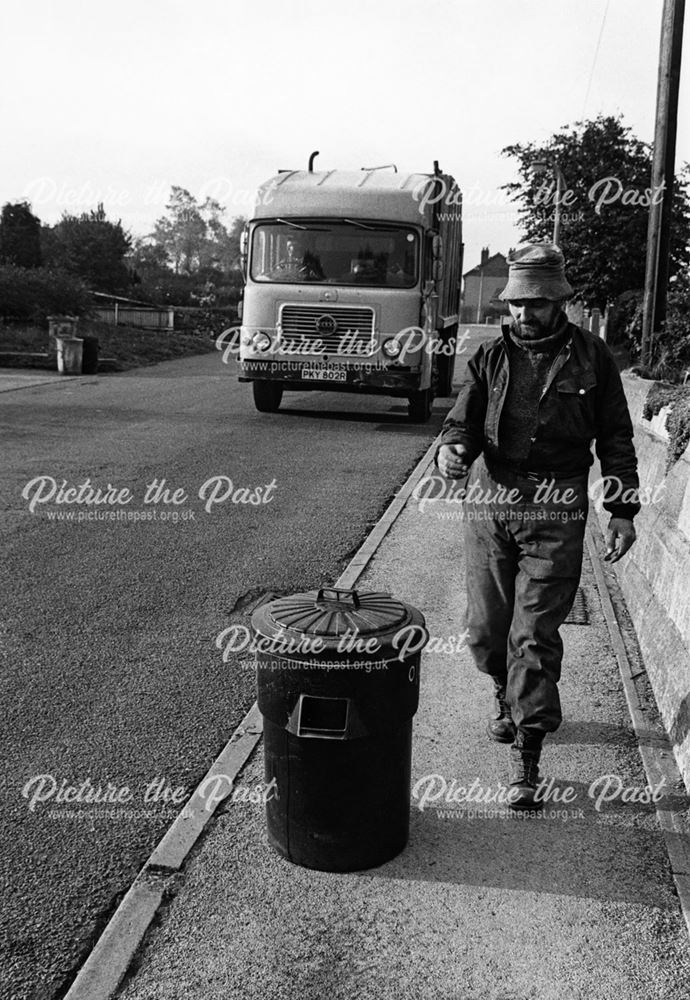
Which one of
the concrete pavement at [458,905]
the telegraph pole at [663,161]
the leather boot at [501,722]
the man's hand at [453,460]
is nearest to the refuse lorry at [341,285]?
the telegraph pole at [663,161]

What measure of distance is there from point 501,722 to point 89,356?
2113cm

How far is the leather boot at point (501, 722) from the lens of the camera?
4.74 m

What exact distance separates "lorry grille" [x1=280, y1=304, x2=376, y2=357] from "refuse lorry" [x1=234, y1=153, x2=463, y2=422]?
0.01 metres

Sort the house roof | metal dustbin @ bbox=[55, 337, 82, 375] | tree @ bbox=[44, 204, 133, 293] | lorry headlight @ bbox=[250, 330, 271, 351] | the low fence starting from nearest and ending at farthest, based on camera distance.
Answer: lorry headlight @ bbox=[250, 330, 271, 351], metal dustbin @ bbox=[55, 337, 82, 375], the low fence, tree @ bbox=[44, 204, 133, 293], the house roof

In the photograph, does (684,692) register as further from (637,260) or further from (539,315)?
(637,260)

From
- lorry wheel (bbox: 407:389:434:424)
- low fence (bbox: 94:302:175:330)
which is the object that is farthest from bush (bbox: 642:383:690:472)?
low fence (bbox: 94:302:175:330)

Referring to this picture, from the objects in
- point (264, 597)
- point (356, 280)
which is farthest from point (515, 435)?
point (356, 280)

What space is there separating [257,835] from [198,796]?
406mm

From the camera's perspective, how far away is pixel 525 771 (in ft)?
14.0

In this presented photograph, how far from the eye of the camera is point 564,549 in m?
4.24

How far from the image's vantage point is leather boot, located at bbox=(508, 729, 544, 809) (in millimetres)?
4172

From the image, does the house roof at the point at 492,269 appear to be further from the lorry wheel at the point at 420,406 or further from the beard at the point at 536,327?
the beard at the point at 536,327

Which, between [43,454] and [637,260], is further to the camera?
[637,260]

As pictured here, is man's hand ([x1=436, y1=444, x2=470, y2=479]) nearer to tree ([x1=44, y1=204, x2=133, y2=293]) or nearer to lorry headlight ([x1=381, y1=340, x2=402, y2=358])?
lorry headlight ([x1=381, y1=340, x2=402, y2=358])
